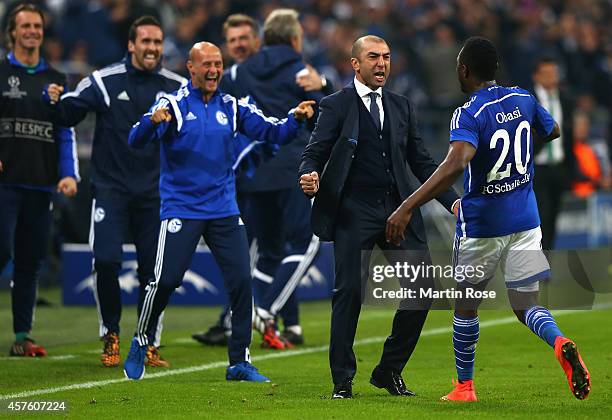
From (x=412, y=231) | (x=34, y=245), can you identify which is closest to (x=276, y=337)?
Result: (x=34, y=245)

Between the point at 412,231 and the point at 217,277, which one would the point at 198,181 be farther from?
the point at 217,277

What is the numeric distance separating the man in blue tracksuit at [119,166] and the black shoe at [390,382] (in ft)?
7.32

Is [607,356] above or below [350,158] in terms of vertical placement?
below

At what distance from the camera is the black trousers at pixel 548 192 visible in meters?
14.8

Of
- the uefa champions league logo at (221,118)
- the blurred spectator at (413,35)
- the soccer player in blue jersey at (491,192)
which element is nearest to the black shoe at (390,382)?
the soccer player in blue jersey at (491,192)

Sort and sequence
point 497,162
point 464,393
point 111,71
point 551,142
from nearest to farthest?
point 497,162
point 464,393
point 111,71
point 551,142

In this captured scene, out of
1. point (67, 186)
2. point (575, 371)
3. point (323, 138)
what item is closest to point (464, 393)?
point (575, 371)

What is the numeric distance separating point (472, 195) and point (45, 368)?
144 inches

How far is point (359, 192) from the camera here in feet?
25.4

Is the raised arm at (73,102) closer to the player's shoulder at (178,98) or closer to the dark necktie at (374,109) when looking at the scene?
the player's shoulder at (178,98)

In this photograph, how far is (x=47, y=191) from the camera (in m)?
10.3

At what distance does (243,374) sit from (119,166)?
1.94 m

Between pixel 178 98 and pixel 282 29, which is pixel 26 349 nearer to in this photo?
pixel 178 98

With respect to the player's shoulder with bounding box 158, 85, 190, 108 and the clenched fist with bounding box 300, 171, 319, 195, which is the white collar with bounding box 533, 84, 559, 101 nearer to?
the player's shoulder with bounding box 158, 85, 190, 108
